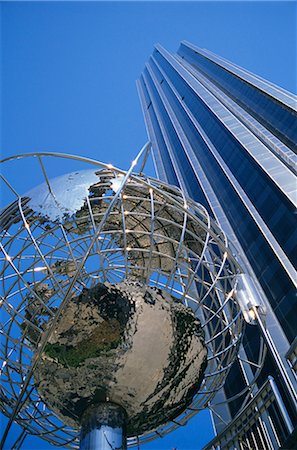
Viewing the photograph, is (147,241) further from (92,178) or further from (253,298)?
(253,298)

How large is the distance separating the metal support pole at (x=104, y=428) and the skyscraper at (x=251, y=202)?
2761 millimetres

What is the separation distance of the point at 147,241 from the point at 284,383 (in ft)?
20.9

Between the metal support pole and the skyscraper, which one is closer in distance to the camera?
the metal support pole

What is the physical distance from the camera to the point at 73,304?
748 centimetres

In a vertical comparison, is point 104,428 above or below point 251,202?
below

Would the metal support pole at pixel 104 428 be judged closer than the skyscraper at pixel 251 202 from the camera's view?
Yes

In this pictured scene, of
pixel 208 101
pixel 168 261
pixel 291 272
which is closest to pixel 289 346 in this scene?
pixel 291 272

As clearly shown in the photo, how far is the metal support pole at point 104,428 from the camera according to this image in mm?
6438

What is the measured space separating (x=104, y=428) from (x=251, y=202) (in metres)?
17.1

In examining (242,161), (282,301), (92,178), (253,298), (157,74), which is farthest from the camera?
(157,74)

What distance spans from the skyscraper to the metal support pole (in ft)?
9.06

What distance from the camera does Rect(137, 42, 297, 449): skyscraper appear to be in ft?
38.6

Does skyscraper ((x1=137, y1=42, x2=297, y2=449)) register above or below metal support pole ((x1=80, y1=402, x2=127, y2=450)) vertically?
above

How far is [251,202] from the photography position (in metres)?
21.9
